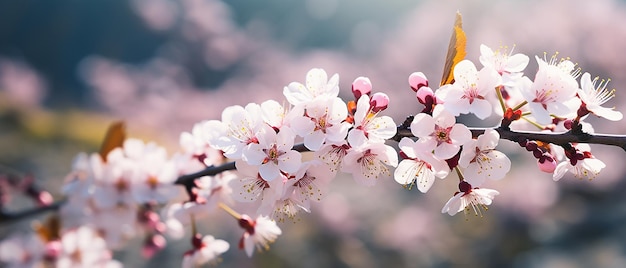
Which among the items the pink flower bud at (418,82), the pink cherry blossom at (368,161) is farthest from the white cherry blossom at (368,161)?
the pink flower bud at (418,82)

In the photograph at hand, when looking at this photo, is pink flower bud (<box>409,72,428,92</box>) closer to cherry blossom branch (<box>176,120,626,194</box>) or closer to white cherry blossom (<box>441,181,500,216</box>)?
cherry blossom branch (<box>176,120,626,194</box>)

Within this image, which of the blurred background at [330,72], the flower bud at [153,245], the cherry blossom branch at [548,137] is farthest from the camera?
the blurred background at [330,72]

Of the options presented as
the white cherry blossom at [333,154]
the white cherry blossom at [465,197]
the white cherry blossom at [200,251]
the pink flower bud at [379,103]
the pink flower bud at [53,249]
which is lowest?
the pink flower bud at [53,249]

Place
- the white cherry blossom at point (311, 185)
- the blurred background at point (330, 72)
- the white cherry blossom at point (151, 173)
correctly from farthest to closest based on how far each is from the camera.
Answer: the blurred background at point (330, 72) < the white cherry blossom at point (151, 173) < the white cherry blossom at point (311, 185)

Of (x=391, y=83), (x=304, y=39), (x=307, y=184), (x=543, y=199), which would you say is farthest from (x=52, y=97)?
(x=307, y=184)

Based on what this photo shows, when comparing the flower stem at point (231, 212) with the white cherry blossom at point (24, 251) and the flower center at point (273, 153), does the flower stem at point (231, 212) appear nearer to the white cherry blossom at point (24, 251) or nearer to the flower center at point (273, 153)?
the flower center at point (273, 153)

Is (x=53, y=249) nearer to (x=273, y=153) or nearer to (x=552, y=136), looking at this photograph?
(x=273, y=153)

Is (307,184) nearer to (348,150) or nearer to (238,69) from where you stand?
(348,150)
